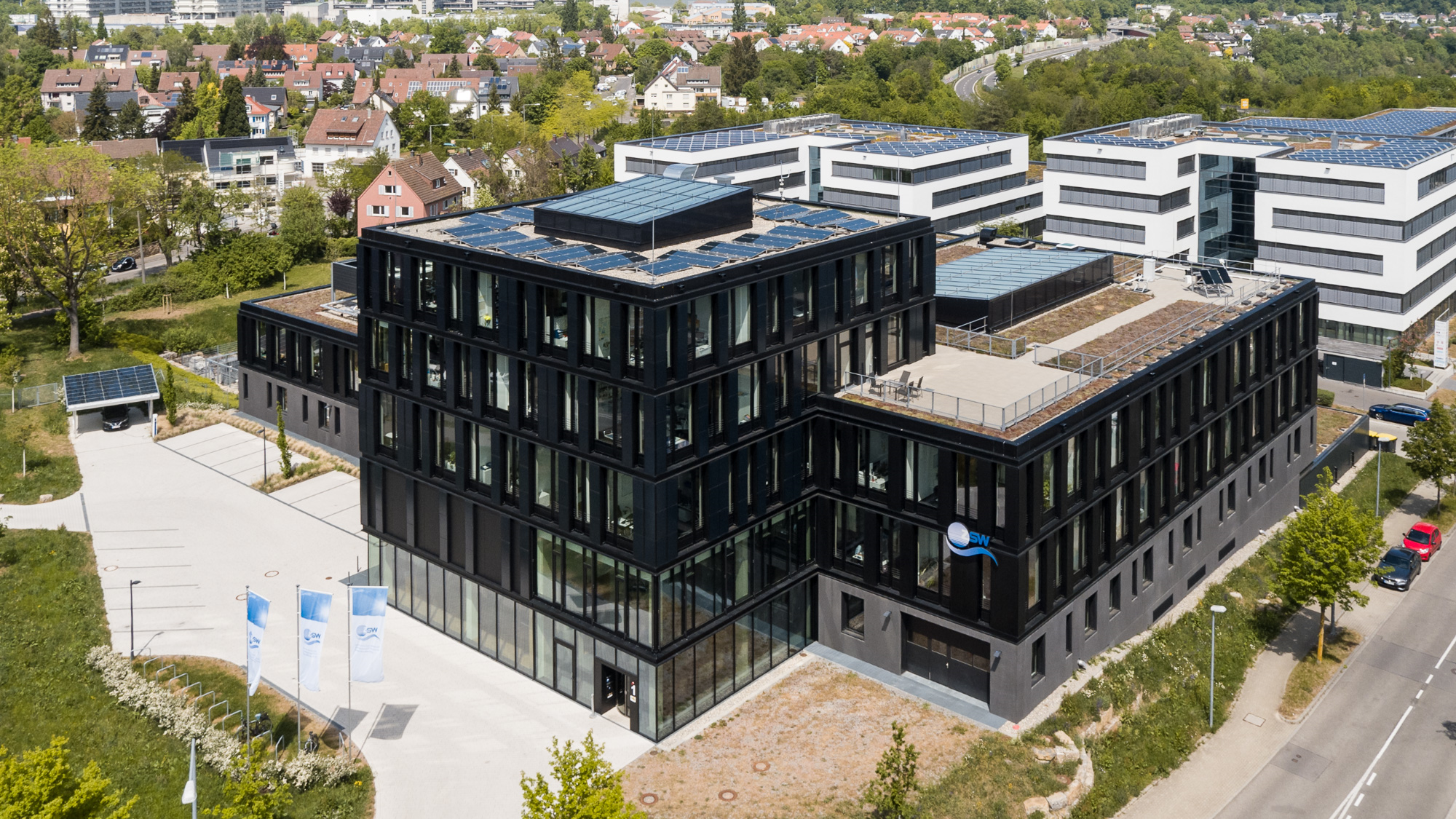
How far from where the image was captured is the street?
4675 centimetres

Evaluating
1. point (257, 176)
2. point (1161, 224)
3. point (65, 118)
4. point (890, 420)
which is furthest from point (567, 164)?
point (890, 420)

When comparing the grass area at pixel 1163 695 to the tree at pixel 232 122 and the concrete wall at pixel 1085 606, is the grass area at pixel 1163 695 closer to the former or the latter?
the concrete wall at pixel 1085 606

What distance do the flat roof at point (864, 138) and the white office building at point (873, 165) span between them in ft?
0.44

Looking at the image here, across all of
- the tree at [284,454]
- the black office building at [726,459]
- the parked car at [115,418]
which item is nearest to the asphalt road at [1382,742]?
the black office building at [726,459]

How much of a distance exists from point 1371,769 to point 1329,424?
109ft

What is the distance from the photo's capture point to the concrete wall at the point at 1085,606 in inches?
1940

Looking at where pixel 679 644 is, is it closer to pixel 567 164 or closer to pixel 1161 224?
pixel 1161 224

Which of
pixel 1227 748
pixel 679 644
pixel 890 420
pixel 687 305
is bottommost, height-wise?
pixel 1227 748

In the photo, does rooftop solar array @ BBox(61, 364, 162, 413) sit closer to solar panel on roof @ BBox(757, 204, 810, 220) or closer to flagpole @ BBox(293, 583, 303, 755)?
flagpole @ BBox(293, 583, 303, 755)

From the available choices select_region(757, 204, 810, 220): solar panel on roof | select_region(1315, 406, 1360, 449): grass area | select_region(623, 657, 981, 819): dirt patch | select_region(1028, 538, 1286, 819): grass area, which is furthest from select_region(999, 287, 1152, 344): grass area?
select_region(623, 657, 981, 819): dirt patch

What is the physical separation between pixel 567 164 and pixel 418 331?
10418cm

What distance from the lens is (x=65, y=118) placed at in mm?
197125

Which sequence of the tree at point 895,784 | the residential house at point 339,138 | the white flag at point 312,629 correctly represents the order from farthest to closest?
the residential house at point 339,138 → the white flag at point 312,629 → the tree at point 895,784

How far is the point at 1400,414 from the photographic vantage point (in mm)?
84188
